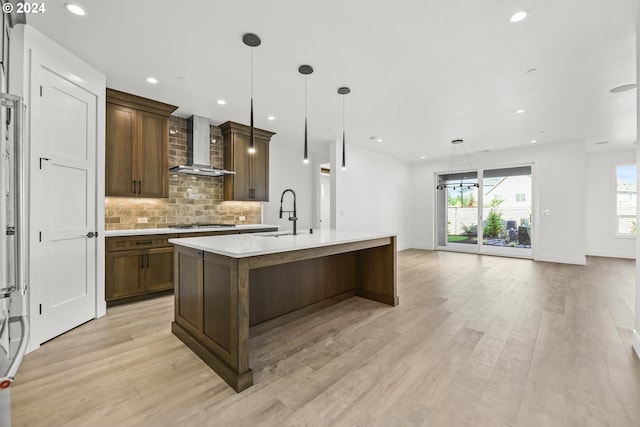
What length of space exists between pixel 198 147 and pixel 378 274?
11.1ft

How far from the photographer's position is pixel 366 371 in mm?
1997

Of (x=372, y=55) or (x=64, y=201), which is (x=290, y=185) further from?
(x=64, y=201)

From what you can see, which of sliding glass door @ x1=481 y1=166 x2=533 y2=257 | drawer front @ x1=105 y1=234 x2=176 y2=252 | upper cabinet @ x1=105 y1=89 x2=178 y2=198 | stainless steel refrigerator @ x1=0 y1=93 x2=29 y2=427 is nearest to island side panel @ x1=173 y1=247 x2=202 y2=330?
stainless steel refrigerator @ x1=0 y1=93 x2=29 y2=427

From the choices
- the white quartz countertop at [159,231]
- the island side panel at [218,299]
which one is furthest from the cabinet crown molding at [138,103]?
the island side panel at [218,299]

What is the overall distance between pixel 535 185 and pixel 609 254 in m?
2.67

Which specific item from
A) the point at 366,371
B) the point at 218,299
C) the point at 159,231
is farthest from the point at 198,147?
the point at 366,371

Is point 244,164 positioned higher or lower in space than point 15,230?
higher

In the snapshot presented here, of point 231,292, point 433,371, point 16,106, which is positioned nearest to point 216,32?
point 16,106

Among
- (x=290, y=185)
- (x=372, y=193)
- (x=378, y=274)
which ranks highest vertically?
(x=290, y=185)

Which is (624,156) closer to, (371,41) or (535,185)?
(535,185)

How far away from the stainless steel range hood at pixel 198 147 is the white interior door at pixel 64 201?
1.51 meters

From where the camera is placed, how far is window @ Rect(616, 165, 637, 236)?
6.67 metres

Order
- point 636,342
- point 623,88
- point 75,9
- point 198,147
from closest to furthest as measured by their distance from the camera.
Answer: point 75,9 → point 636,342 → point 623,88 → point 198,147

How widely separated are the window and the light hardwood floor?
4846mm
